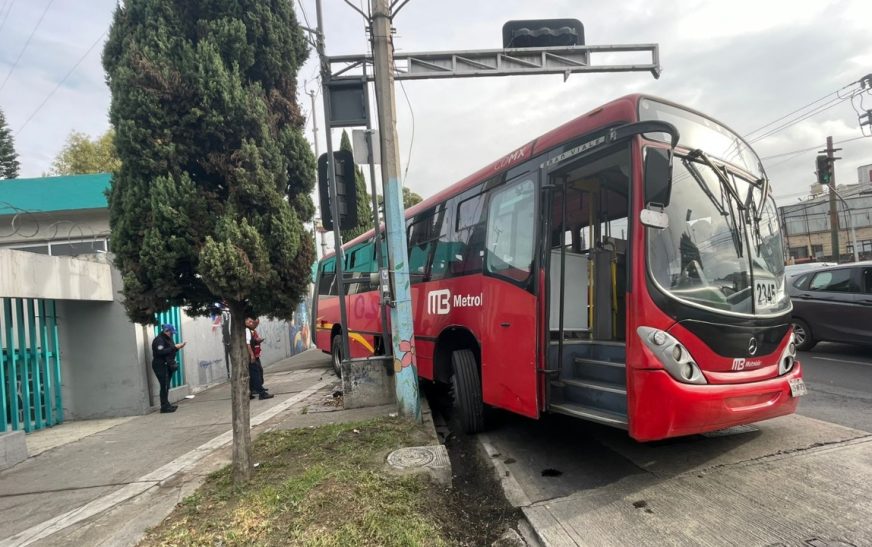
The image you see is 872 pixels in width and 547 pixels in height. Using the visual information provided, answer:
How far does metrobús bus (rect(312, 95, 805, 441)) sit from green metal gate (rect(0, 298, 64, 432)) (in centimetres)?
591

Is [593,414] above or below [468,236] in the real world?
below

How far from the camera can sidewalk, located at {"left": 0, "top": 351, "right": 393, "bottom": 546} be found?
371cm

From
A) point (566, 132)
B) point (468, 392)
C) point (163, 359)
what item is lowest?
point (468, 392)

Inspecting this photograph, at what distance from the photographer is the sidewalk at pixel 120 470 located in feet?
12.2

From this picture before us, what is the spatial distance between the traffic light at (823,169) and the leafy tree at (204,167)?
73.9 ft

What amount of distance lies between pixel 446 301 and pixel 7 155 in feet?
168

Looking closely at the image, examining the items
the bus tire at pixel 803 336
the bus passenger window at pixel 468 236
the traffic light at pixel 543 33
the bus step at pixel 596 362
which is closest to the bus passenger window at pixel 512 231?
the bus passenger window at pixel 468 236

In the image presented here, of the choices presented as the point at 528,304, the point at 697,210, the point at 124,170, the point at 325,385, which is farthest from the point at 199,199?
the point at 325,385

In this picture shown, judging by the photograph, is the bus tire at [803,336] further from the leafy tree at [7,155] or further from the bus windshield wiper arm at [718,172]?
the leafy tree at [7,155]

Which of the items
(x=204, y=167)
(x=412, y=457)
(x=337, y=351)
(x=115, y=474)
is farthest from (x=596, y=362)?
(x=337, y=351)

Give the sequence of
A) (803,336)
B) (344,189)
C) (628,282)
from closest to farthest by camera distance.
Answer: (628,282) → (344,189) → (803,336)

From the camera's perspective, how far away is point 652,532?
3.10 meters

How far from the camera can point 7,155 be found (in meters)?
41.0

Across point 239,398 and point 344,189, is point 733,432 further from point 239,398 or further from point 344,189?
point 344,189
